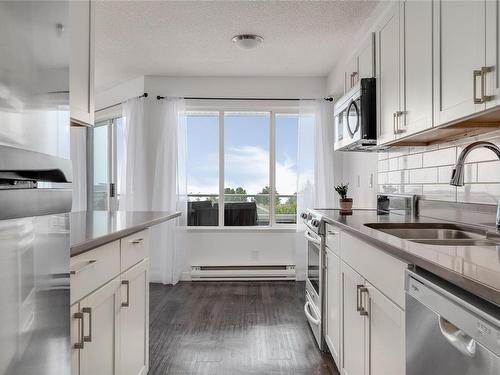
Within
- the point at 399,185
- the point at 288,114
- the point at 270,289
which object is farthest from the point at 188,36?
the point at 270,289

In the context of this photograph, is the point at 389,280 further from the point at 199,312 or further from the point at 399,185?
the point at 199,312

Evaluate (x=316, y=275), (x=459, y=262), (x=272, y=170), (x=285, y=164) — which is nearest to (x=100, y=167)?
(x=272, y=170)

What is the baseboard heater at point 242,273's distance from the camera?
14.0ft

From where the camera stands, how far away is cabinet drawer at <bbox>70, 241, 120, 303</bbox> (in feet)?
3.70

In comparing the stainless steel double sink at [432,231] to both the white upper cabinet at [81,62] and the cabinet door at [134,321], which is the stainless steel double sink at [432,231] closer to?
the cabinet door at [134,321]

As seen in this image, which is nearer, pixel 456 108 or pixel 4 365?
Result: pixel 4 365

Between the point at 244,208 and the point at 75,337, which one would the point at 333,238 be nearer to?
the point at 75,337

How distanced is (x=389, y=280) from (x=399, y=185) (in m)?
1.56

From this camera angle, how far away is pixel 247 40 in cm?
315

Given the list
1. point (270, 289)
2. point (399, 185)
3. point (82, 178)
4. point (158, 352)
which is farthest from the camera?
point (82, 178)

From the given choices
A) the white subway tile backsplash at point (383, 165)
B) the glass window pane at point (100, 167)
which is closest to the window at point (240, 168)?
the glass window pane at point (100, 167)

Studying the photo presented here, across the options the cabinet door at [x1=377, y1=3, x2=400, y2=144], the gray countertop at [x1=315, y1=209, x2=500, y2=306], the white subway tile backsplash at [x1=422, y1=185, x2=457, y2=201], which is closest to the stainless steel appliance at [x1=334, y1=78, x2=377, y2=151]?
the cabinet door at [x1=377, y1=3, x2=400, y2=144]

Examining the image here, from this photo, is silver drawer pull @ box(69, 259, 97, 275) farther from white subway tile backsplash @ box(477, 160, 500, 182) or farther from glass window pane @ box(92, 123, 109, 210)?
glass window pane @ box(92, 123, 109, 210)

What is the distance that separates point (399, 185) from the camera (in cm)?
268
